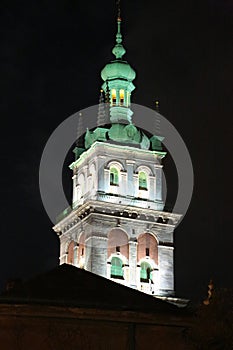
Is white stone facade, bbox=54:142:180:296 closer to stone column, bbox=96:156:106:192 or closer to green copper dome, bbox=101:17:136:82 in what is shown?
stone column, bbox=96:156:106:192

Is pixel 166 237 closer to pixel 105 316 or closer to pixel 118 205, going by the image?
pixel 118 205

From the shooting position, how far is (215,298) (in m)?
34.5

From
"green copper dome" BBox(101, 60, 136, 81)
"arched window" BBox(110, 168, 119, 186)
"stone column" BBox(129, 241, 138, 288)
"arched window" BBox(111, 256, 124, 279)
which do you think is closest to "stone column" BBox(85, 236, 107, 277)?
"arched window" BBox(111, 256, 124, 279)

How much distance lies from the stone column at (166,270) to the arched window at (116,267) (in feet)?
8.97

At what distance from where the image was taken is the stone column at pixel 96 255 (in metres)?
67.9

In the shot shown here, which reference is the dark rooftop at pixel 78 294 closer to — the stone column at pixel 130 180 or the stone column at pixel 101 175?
the stone column at pixel 101 175

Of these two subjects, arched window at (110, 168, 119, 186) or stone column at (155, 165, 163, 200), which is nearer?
arched window at (110, 168, 119, 186)

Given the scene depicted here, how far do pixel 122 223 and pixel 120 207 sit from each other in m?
1.05

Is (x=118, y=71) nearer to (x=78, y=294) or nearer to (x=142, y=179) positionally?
(x=142, y=179)

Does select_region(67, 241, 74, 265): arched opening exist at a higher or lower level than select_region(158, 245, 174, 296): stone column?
higher

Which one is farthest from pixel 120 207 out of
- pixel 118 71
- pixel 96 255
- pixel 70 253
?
pixel 118 71

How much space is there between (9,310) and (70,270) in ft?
19.3

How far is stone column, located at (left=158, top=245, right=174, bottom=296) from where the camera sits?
2746 inches

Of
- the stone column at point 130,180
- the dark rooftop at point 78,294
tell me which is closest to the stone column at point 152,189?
the stone column at point 130,180
